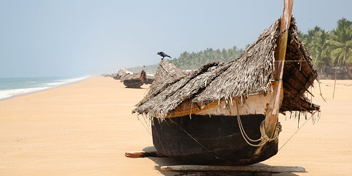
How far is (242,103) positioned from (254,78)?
13.0 inches

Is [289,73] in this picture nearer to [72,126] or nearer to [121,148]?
[121,148]

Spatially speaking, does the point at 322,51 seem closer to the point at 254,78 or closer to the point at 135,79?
the point at 135,79

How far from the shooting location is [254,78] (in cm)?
354

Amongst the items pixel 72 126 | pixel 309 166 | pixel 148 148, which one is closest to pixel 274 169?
pixel 309 166

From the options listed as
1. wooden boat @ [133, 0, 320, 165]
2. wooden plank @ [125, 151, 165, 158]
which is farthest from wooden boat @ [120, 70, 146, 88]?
wooden boat @ [133, 0, 320, 165]

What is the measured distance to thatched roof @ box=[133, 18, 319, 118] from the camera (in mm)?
3523

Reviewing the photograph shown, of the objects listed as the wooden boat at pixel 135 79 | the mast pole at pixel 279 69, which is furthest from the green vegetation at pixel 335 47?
the mast pole at pixel 279 69

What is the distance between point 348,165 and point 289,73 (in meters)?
2.19

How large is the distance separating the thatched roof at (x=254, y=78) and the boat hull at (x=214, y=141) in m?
0.36

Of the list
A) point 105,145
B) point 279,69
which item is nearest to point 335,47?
point 105,145

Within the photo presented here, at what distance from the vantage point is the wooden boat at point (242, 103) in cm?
357

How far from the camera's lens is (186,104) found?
4203mm

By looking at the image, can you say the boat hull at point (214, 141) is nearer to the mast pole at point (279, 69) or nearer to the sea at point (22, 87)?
the mast pole at point (279, 69)

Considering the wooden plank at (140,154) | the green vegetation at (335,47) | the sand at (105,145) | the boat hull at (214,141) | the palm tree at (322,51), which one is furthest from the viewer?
the palm tree at (322,51)
